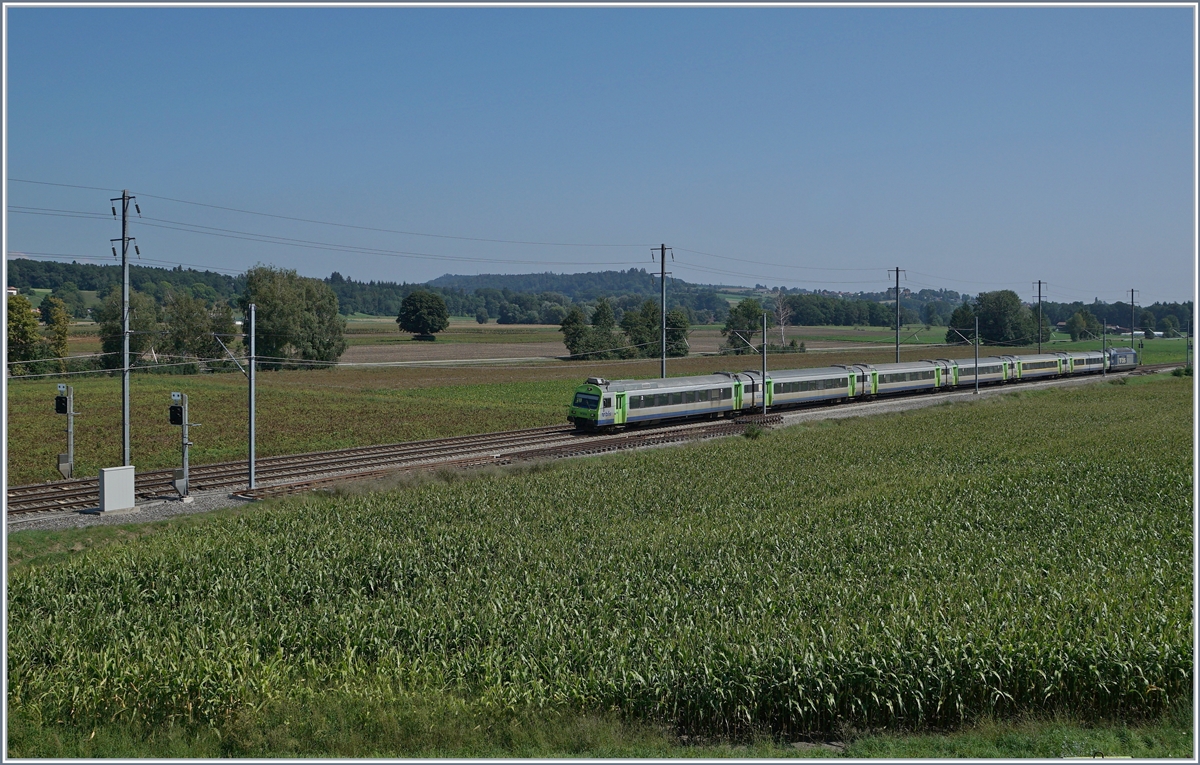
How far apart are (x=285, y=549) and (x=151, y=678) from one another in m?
8.10

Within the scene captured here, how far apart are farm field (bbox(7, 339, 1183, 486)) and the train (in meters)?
6.40

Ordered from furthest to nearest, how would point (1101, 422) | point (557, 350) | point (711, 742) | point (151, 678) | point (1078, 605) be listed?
point (557, 350) → point (1101, 422) → point (1078, 605) → point (151, 678) → point (711, 742)

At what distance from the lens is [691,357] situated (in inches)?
4341

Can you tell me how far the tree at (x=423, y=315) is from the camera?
458 feet

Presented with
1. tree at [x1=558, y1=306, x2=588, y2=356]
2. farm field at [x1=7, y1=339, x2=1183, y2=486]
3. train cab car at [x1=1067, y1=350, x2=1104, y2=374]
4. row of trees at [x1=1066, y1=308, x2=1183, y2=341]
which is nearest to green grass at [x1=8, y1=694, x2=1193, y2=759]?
farm field at [x1=7, y1=339, x2=1183, y2=486]

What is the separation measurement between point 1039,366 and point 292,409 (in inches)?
2600

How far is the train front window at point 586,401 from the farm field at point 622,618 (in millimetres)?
15413

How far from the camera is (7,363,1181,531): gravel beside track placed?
28.9 meters

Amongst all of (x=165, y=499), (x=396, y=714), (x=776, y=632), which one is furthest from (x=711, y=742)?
(x=165, y=499)

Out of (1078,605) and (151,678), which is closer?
(151,678)

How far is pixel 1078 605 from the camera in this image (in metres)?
17.4

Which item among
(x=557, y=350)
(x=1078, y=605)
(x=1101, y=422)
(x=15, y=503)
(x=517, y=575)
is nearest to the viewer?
(x=1078, y=605)

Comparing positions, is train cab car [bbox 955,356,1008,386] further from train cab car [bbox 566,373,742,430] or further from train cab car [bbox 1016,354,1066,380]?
train cab car [bbox 566,373,742,430]

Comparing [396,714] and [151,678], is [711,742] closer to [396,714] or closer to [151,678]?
[396,714]
